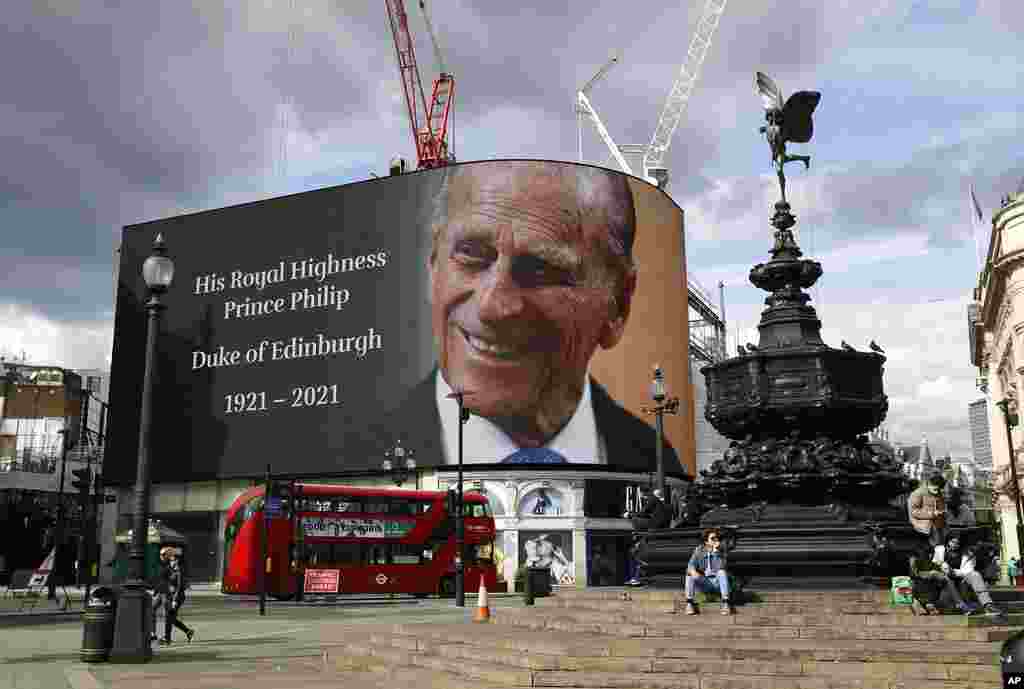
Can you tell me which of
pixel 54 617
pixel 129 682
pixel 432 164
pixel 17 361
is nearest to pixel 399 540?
pixel 54 617

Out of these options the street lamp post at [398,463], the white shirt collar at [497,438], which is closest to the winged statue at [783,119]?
the street lamp post at [398,463]

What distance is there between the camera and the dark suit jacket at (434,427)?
50562 mm

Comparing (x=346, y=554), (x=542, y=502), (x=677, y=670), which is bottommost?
(x=677, y=670)

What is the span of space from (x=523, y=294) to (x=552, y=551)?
13.9 metres

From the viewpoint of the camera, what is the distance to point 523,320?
49.4 metres

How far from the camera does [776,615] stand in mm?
10172

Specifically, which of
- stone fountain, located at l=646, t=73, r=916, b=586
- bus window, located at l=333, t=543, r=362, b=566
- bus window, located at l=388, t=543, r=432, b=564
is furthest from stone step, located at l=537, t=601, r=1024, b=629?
bus window, located at l=388, t=543, r=432, b=564

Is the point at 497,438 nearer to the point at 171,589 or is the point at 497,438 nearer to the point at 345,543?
the point at 345,543

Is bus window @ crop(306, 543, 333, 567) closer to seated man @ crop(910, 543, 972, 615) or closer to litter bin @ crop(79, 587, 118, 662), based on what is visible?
litter bin @ crop(79, 587, 118, 662)

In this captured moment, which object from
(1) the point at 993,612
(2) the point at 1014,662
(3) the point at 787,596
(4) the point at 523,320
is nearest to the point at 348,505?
(4) the point at 523,320

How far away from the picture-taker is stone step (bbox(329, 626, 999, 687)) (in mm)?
8234

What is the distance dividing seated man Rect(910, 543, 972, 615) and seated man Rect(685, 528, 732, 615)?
6.47 feet

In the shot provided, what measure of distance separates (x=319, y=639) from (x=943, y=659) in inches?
476

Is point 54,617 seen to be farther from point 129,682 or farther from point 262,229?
point 262,229
